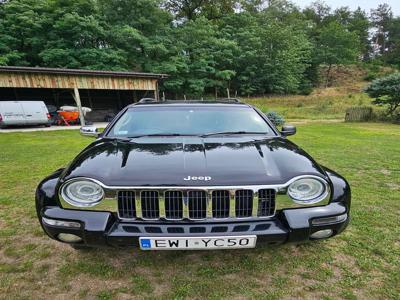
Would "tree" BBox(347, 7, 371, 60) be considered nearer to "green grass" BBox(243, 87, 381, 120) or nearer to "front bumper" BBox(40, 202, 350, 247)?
"green grass" BBox(243, 87, 381, 120)

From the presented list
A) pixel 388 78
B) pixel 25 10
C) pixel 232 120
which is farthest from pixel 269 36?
pixel 232 120

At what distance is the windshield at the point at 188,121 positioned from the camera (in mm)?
2953

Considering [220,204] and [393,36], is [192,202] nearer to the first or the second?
[220,204]

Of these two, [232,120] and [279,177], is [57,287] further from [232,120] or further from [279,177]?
[232,120]

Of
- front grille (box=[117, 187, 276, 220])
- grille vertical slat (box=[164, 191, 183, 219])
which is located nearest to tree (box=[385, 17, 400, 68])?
front grille (box=[117, 187, 276, 220])

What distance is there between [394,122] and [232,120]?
67.8 feet

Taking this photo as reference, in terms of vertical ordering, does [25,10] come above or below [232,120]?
above

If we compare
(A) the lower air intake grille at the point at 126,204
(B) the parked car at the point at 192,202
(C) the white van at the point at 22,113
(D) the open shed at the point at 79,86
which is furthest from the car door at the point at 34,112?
(A) the lower air intake grille at the point at 126,204

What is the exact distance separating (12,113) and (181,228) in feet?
52.1

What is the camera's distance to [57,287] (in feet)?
6.76

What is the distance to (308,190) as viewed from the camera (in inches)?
80.0

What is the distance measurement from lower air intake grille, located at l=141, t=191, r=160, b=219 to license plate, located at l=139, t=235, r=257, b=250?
0.54ft

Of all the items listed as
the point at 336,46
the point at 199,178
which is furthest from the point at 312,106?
the point at 199,178

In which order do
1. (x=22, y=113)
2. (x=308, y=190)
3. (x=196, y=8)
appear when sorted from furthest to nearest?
(x=196, y=8) < (x=22, y=113) < (x=308, y=190)
